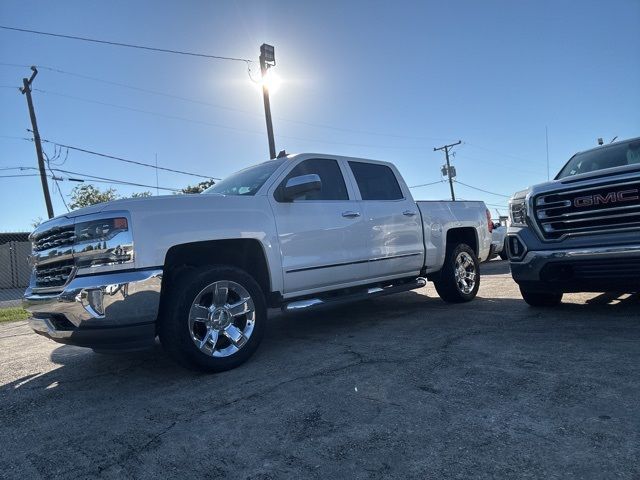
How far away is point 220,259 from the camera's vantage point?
436cm

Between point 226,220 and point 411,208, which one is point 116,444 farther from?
point 411,208

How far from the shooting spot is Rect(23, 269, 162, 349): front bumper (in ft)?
11.2

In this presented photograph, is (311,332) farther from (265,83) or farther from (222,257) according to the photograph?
(265,83)

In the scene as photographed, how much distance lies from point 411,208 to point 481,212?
1.92m

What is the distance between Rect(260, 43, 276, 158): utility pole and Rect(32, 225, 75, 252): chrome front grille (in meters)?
11.2

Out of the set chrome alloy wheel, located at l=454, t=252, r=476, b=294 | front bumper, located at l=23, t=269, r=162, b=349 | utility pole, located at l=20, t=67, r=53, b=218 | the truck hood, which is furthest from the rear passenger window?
utility pole, located at l=20, t=67, r=53, b=218

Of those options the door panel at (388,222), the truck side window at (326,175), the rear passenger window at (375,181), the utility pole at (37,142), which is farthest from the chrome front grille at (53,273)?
the utility pole at (37,142)

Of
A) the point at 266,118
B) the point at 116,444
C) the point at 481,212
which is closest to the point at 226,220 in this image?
the point at 116,444

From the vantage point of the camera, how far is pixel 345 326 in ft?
18.3

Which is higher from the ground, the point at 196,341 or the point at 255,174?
the point at 255,174

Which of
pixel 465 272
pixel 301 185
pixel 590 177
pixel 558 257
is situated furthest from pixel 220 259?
pixel 465 272

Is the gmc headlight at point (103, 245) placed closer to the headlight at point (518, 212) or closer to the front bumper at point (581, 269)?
the front bumper at point (581, 269)

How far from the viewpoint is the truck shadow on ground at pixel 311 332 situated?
12.9 feet

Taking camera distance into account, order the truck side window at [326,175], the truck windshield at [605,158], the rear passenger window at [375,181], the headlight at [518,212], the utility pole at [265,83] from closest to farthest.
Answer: the truck side window at [326,175] < the headlight at [518,212] < the rear passenger window at [375,181] < the truck windshield at [605,158] < the utility pole at [265,83]
